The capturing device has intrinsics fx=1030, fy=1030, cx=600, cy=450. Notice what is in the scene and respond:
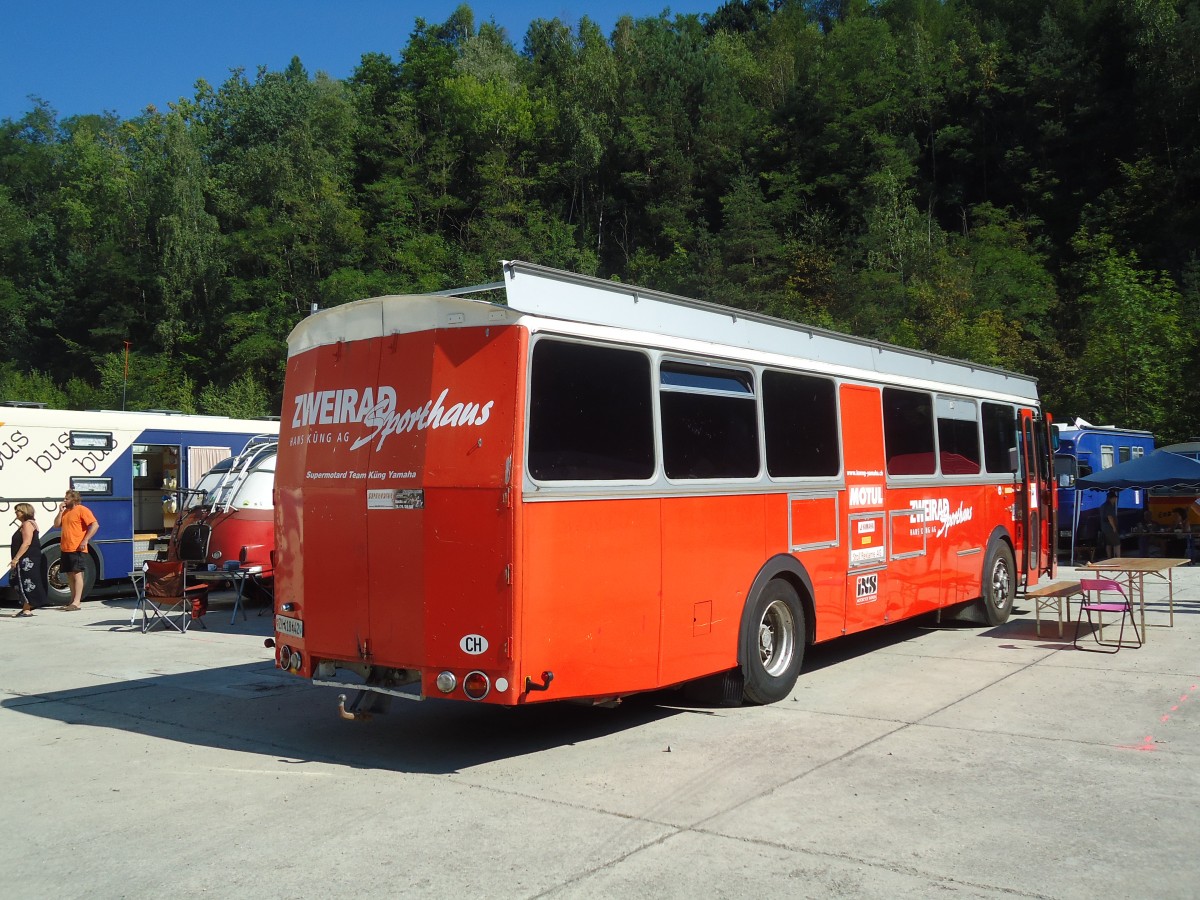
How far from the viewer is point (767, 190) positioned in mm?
62125

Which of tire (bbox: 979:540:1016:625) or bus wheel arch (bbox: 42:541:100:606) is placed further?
bus wheel arch (bbox: 42:541:100:606)

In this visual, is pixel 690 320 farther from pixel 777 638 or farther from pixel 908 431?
pixel 908 431

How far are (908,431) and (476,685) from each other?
630 cm

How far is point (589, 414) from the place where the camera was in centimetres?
666

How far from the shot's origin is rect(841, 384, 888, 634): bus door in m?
9.59

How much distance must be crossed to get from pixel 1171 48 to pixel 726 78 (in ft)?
87.1

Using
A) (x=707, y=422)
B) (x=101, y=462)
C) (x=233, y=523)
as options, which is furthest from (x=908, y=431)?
(x=101, y=462)

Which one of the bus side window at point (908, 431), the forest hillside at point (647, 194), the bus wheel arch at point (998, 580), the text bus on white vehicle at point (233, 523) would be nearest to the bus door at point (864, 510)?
the bus side window at point (908, 431)

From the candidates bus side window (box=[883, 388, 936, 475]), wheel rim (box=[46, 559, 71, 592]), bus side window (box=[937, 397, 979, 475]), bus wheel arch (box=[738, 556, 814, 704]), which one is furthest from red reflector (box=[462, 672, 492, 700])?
wheel rim (box=[46, 559, 71, 592])

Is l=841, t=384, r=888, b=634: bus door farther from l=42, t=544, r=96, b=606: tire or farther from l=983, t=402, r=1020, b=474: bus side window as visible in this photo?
l=42, t=544, r=96, b=606: tire

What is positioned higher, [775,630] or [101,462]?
[101,462]

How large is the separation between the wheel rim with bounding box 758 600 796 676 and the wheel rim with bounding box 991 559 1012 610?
512cm

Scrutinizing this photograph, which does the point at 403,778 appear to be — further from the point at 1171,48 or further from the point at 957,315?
the point at 1171,48

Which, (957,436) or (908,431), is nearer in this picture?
(908,431)
